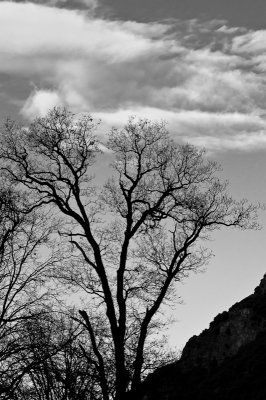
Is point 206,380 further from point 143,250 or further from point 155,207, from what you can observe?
point 155,207

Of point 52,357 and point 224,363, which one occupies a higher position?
point 52,357

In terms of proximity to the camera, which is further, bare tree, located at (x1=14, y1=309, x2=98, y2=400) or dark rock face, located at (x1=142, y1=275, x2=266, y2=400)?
dark rock face, located at (x1=142, y1=275, x2=266, y2=400)

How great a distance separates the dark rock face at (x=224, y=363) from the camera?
1830cm

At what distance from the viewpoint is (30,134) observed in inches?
780

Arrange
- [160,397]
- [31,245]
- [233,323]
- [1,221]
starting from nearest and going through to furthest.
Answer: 1. [1,221]
2. [31,245]
3. [160,397]
4. [233,323]

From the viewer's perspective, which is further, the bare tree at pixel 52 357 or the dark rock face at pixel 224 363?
the dark rock face at pixel 224 363

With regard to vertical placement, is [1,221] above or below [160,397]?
above

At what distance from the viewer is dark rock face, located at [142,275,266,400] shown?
18.3 metres

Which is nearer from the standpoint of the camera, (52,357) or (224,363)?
(224,363)

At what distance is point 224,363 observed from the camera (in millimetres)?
22062

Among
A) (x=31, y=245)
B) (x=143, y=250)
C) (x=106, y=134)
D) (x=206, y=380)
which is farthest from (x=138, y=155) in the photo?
(x=206, y=380)

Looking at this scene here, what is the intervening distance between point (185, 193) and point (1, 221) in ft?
26.3

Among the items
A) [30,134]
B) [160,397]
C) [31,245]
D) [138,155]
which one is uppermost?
[30,134]

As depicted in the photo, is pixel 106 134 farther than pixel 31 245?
Yes
